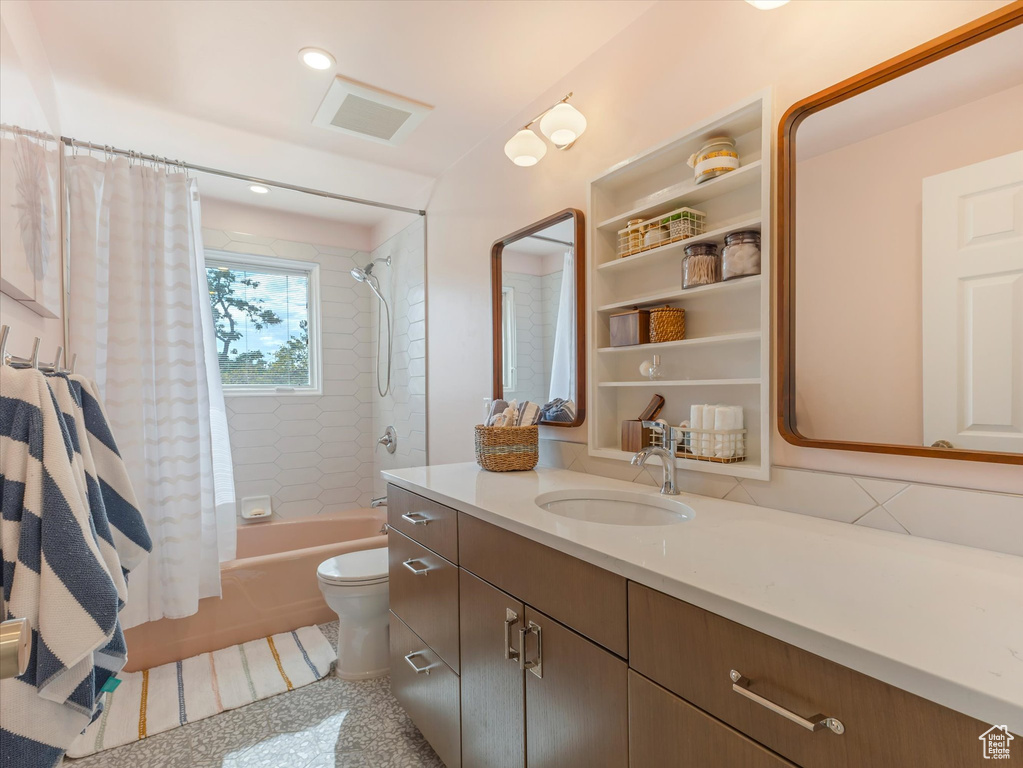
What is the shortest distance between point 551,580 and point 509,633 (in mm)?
221

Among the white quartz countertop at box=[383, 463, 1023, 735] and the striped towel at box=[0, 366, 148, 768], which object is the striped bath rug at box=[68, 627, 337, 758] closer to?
the striped towel at box=[0, 366, 148, 768]

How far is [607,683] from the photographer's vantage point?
2.97ft

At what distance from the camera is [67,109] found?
2074mm

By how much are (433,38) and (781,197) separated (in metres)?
1.26

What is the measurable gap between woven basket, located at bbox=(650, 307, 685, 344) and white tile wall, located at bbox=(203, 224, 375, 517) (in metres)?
2.57

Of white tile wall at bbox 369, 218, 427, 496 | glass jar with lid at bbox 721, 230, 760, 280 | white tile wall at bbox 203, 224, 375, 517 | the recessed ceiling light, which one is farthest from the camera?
white tile wall at bbox 203, 224, 375, 517

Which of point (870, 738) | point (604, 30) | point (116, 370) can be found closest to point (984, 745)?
point (870, 738)

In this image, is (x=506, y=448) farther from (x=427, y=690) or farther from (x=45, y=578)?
(x=45, y=578)

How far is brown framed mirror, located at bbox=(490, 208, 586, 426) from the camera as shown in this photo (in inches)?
70.5

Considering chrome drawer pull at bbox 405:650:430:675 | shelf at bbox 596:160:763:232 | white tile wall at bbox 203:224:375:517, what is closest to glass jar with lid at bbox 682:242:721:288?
shelf at bbox 596:160:763:232

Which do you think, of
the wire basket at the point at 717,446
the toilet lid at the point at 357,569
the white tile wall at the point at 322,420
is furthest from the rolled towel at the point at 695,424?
the white tile wall at the point at 322,420

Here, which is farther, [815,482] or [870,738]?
[815,482]

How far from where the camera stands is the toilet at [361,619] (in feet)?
6.74

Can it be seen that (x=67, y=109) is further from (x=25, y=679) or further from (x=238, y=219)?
(x=25, y=679)
